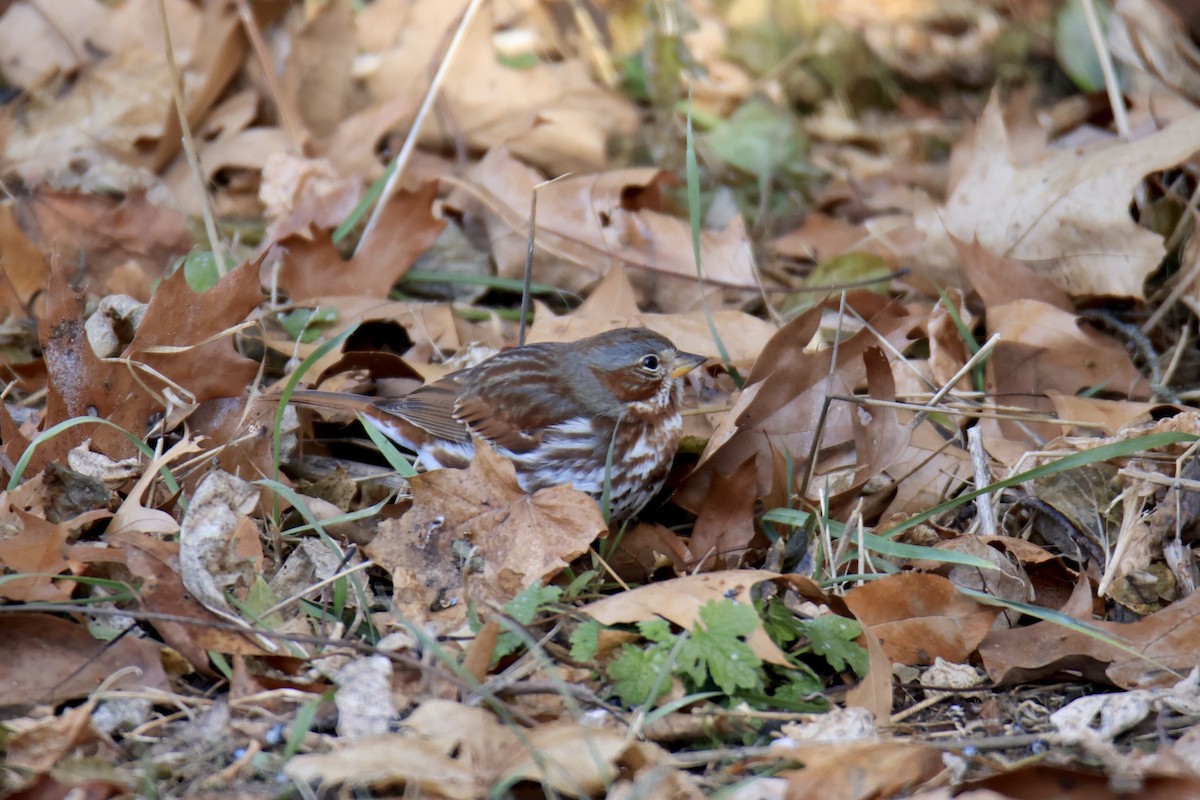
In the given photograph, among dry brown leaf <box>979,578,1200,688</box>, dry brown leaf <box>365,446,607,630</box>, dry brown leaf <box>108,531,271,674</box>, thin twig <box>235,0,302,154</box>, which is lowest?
dry brown leaf <box>979,578,1200,688</box>

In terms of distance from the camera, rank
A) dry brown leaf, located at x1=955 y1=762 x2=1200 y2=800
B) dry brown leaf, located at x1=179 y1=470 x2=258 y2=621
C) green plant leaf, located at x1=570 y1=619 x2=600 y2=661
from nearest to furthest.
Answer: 1. dry brown leaf, located at x1=955 y1=762 x2=1200 y2=800
2. green plant leaf, located at x1=570 y1=619 x2=600 y2=661
3. dry brown leaf, located at x1=179 y1=470 x2=258 y2=621

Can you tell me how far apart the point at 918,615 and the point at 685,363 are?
1298 mm

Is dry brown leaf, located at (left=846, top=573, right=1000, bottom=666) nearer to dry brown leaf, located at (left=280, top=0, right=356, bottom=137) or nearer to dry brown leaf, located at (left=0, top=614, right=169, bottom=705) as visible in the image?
dry brown leaf, located at (left=0, top=614, right=169, bottom=705)

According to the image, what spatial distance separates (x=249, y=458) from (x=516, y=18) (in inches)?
143

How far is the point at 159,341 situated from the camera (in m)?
3.83

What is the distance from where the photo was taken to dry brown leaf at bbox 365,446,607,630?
11.0 feet

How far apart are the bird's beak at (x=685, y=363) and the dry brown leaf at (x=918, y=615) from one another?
3.89ft

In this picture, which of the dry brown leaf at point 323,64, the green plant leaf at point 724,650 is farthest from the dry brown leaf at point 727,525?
the dry brown leaf at point 323,64

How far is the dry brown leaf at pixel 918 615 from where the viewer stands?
327cm

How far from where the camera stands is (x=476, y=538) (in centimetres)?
348

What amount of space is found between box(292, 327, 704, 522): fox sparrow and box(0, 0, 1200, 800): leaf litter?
0.16m

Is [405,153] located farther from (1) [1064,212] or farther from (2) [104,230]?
(1) [1064,212]

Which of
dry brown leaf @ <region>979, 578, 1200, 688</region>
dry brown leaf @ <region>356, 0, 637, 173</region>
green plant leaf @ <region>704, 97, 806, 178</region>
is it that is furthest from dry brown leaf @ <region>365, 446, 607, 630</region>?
green plant leaf @ <region>704, 97, 806, 178</region>

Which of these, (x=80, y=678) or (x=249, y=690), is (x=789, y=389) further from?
(x=80, y=678)
